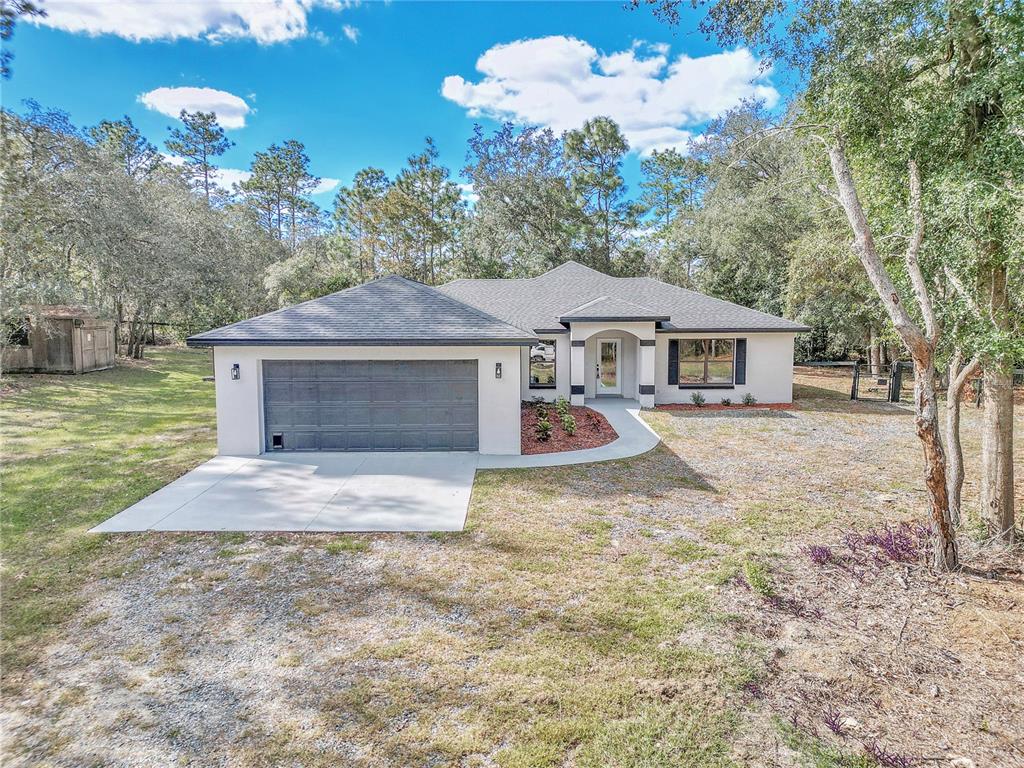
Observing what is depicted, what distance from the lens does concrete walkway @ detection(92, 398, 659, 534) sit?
712cm

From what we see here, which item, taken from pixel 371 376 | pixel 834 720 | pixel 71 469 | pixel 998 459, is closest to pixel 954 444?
pixel 998 459

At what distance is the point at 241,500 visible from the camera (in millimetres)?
7984

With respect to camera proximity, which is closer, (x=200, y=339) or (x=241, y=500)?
(x=241, y=500)

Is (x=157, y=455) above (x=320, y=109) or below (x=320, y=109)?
below

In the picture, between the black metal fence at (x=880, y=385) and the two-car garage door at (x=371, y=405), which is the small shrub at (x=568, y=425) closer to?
the two-car garage door at (x=371, y=405)

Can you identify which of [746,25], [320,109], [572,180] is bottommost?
[746,25]

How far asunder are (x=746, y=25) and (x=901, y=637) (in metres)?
6.54

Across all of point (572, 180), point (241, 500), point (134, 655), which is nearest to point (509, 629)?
point (134, 655)

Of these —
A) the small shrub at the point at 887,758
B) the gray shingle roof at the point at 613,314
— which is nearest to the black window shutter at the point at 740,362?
the gray shingle roof at the point at 613,314

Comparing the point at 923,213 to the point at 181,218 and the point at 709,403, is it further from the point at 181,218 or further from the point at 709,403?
the point at 181,218

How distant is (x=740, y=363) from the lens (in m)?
17.0

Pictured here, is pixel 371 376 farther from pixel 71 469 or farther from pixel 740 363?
pixel 740 363

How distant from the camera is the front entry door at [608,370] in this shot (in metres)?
17.8

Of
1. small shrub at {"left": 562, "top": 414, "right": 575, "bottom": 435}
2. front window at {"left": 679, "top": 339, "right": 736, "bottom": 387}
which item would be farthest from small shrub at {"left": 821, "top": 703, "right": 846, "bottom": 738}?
front window at {"left": 679, "top": 339, "right": 736, "bottom": 387}
